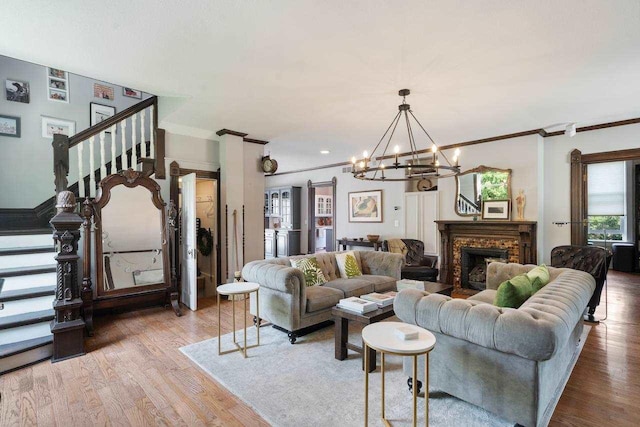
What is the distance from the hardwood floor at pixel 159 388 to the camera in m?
2.05

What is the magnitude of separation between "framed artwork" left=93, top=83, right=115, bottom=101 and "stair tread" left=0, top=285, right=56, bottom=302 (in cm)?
316

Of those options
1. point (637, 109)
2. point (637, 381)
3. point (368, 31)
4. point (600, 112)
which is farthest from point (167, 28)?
point (637, 109)

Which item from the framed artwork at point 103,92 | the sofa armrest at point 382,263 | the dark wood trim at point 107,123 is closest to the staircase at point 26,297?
the dark wood trim at point 107,123

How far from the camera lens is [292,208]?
8.56m

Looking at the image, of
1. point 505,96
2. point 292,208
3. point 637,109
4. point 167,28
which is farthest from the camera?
point 292,208

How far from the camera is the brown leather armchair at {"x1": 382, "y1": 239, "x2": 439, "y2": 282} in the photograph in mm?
5164

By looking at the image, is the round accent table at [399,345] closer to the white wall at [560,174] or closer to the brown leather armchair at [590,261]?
the brown leather armchair at [590,261]

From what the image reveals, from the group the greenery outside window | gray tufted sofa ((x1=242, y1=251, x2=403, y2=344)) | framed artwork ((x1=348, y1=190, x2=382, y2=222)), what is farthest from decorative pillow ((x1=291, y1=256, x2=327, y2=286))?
the greenery outside window

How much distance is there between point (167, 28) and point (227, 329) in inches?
116

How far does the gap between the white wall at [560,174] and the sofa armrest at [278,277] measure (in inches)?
155

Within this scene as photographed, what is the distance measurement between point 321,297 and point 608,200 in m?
8.22

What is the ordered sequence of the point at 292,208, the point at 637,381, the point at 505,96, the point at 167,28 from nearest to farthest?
the point at 167,28
the point at 637,381
the point at 505,96
the point at 292,208

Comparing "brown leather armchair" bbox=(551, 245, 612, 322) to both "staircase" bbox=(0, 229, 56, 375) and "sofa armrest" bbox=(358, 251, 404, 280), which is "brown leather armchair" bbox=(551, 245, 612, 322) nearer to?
"sofa armrest" bbox=(358, 251, 404, 280)

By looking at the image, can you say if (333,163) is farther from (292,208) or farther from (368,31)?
(368,31)
